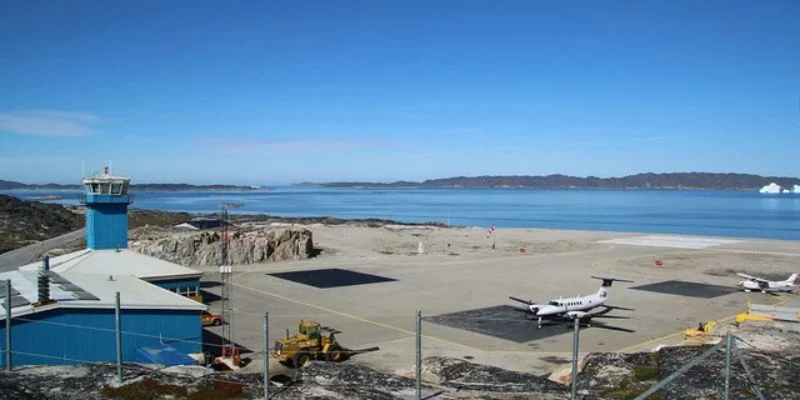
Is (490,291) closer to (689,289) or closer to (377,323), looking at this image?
(377,323)

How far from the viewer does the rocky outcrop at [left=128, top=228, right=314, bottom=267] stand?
53.3 m

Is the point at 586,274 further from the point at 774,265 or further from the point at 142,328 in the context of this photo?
the point at 142,328

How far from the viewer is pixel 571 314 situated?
1188 inches

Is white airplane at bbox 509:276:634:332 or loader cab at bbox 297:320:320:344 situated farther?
white airplane at bbox 509:276:634:332

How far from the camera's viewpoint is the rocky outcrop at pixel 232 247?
53344 millimetres

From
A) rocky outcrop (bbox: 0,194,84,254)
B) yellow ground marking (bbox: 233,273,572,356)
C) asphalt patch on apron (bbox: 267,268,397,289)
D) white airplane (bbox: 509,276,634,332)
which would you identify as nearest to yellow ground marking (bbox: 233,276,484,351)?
yellow ground marking (bbox: 233,273,572,356)

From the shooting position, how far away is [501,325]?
3075 centimetres

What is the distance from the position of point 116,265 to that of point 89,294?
1071 cm

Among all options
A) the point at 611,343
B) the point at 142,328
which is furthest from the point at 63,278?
the point at 611,343

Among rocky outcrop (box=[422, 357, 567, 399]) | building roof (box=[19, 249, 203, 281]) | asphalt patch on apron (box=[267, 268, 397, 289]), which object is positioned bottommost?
asphalt patch on apron (box=[267, 268, 397, 289])

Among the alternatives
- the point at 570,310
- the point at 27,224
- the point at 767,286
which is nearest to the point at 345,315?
the point at 570,310

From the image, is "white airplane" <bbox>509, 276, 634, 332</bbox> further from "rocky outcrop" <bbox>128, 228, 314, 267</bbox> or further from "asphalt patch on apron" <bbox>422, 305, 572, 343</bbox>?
"rocky outcrop" <bbox>128, 228, 314, 267</bbox>

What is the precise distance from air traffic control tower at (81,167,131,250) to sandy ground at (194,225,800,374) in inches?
280

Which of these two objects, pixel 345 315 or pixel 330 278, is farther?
pixel 330 278
